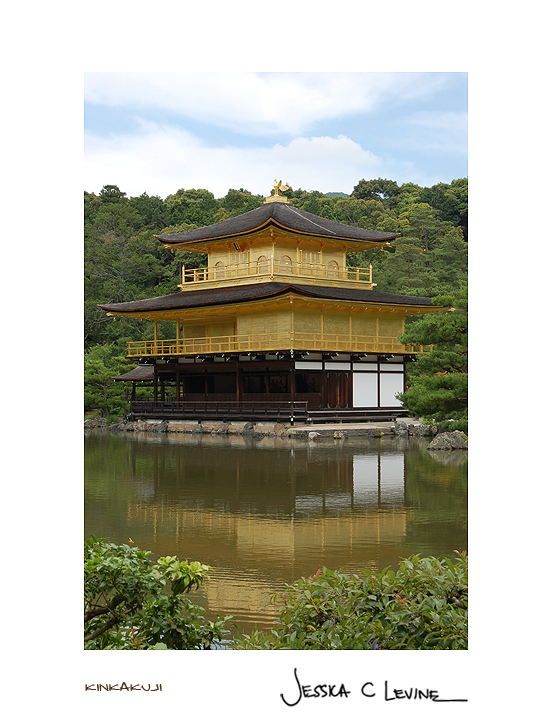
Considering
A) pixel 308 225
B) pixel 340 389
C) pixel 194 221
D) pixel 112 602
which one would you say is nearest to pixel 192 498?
pixel 112 602

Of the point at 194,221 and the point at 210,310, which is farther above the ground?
the point at 194,221

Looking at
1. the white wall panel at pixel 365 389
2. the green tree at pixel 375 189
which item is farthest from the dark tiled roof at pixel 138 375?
the green tree at pixel 375 189

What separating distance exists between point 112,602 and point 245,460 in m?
14.0

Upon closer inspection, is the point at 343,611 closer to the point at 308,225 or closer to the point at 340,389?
the point at 340,389

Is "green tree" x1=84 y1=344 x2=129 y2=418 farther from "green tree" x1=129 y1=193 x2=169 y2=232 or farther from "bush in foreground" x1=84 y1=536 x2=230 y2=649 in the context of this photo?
"bush in foreground" x1=84 y1=536 x2=230 y2=649

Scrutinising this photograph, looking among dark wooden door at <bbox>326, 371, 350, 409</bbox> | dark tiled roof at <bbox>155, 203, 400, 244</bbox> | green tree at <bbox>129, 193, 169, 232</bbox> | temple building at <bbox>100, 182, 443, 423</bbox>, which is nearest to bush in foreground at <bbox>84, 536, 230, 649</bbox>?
temple building at <bbox>100, 182, 443, 423</bbox>

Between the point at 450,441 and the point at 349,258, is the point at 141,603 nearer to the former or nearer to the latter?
the point at 450,441

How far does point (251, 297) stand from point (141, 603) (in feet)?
81.3

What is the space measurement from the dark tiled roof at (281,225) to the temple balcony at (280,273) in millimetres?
1461

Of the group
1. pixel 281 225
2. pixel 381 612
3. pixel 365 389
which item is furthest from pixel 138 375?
pixel 381 612

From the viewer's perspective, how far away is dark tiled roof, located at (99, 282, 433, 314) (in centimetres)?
2911

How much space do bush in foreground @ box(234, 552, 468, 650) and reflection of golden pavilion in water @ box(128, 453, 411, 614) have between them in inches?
79.5

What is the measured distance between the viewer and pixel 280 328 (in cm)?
2964

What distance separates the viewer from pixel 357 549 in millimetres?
8383
